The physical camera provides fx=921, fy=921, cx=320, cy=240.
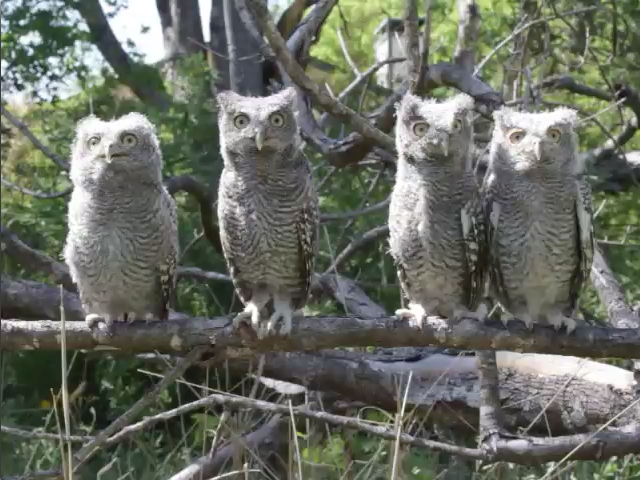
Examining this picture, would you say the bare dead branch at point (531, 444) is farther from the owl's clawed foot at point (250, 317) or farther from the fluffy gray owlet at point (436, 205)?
the fluffy gray owlet at point (436, 205)

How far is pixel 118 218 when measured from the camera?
150 inches

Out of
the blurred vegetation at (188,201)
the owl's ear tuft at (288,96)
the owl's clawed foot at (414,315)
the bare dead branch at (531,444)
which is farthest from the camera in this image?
the blurred vegetation at (188,201)

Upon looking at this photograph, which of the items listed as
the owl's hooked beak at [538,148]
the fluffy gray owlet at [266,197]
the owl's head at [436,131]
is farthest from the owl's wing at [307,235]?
the owl's hooked beak at [538,148]

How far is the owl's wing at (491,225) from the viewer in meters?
3.68

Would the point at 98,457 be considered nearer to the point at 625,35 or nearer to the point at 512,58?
the point at 512,58

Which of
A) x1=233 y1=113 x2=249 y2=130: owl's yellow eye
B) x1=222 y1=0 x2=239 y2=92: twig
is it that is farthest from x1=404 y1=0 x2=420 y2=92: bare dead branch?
x1=222 y1=0 x2=239 y2=92: twig

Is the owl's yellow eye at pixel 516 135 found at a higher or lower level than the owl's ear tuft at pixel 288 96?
lower

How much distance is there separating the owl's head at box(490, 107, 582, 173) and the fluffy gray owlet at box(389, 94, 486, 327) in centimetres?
15

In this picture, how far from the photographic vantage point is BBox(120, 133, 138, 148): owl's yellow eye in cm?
370

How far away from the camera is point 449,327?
3.34 meters

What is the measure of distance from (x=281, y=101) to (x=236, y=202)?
1.50 feet

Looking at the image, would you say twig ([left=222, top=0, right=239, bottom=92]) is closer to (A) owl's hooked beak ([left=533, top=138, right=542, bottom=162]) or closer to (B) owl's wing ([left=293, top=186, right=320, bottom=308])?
(B) owl's wing ([left=293, top=186, right=320, bottom=308])

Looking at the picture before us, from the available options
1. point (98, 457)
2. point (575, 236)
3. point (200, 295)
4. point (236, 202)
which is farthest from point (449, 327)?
point (98, 457)

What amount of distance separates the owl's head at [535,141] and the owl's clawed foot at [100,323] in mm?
1678
